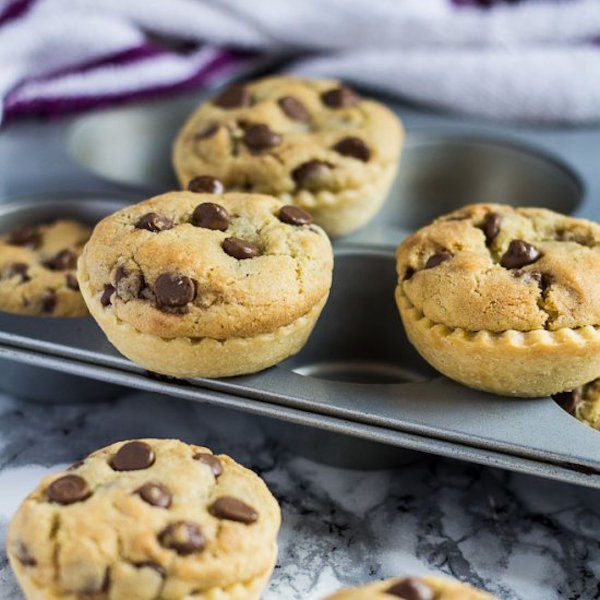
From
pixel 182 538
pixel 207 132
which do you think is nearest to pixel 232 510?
pixel 182 538

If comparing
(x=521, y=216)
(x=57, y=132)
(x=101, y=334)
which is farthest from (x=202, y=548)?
(x=57, y=132)

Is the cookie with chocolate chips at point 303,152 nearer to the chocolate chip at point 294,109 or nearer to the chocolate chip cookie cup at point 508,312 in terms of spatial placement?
the chocolate chip at point 294,109

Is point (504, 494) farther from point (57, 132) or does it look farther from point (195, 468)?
point (57, 132)

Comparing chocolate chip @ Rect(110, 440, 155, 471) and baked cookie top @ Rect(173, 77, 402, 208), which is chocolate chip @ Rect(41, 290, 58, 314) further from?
chocolate chip @ Rect(110, 440, 155, 471)

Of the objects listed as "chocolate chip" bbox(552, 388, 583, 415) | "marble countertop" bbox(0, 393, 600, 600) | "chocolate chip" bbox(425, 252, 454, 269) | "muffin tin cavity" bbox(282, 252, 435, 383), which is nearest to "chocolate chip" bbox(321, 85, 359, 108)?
"muffin tin cavity" bbox(282, 252, 435, 383)

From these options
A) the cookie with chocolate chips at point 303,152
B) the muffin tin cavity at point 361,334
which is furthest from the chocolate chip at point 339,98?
the muffin tin cavity at point 361,334

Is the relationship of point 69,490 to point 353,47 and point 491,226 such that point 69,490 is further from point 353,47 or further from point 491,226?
point 353,47
